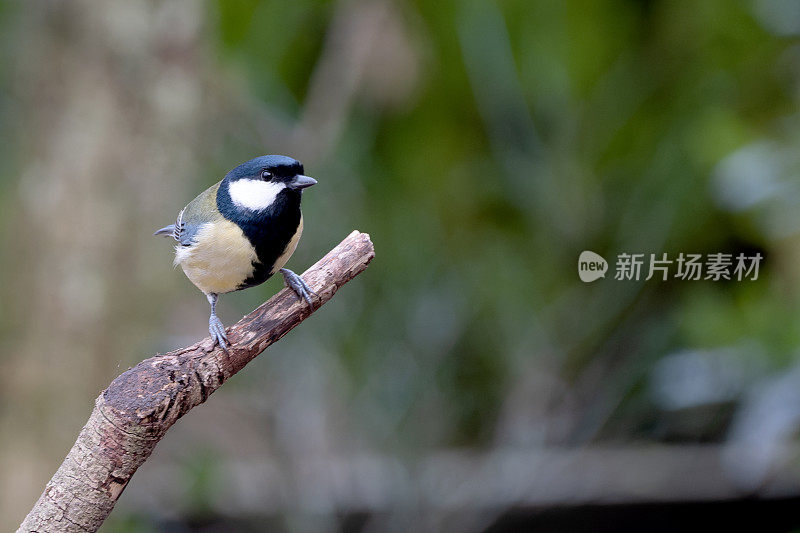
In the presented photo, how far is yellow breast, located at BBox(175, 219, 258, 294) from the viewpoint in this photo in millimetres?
657

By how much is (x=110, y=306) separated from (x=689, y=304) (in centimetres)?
137

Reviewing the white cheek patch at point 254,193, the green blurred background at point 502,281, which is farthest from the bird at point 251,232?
the green blurred background at point 502,281

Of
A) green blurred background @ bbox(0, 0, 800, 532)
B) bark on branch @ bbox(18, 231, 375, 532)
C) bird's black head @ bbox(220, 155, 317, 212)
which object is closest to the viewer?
bark on branch @ bbox(18, 231, 375, 532)

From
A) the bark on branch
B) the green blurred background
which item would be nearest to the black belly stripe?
the bark on branch

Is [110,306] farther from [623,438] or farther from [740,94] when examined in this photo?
[740,94]

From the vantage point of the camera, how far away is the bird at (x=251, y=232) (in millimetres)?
634

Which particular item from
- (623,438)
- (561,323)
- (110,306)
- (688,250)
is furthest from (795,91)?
(110,306)

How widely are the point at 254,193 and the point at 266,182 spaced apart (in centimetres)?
2

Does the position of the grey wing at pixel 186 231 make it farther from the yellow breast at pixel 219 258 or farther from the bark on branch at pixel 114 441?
the bark on branch at pixel 114 441

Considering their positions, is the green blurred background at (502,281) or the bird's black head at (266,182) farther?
the green blurred background at (502,281)

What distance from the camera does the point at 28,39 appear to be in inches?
60.8

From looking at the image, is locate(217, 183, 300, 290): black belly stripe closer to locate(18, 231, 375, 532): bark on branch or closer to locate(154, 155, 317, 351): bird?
locate(154, 155, 317, 351): bird

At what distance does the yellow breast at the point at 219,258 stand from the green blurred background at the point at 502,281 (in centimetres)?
83

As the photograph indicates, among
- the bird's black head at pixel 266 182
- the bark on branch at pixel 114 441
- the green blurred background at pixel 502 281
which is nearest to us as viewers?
the bark on branch at pixel 114 441
